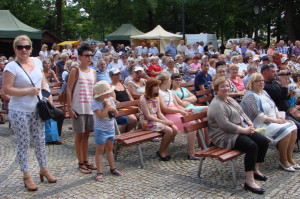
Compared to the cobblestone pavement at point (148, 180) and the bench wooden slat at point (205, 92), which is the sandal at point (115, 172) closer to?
the cobblestone pavement at point (148, 180)

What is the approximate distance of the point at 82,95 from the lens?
5043mm

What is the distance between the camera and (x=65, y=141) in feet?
23.5

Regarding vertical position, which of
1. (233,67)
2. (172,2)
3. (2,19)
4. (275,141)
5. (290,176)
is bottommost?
(290,176)

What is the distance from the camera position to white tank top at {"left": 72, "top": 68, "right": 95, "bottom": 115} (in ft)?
16.5

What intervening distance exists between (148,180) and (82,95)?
4.75 ft

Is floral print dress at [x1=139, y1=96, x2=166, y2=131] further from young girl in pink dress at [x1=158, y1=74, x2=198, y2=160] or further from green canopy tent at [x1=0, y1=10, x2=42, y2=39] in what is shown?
green canopy tent at [x1=0, y1=10, x2=42, y2=39]

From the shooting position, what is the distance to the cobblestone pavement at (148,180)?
4504 mm

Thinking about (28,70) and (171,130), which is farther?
(171,130)

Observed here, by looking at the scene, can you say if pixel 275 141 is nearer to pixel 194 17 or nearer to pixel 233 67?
pixel 233 67

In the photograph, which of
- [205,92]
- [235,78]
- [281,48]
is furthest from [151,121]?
[281,48]

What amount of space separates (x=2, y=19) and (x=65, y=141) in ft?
55.9

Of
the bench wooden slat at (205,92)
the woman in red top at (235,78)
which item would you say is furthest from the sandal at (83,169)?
the woman in red top at (235,78)

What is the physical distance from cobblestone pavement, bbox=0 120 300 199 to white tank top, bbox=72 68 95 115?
93 centimetres

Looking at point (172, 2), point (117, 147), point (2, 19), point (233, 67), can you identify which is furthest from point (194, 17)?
point (117, 147)
